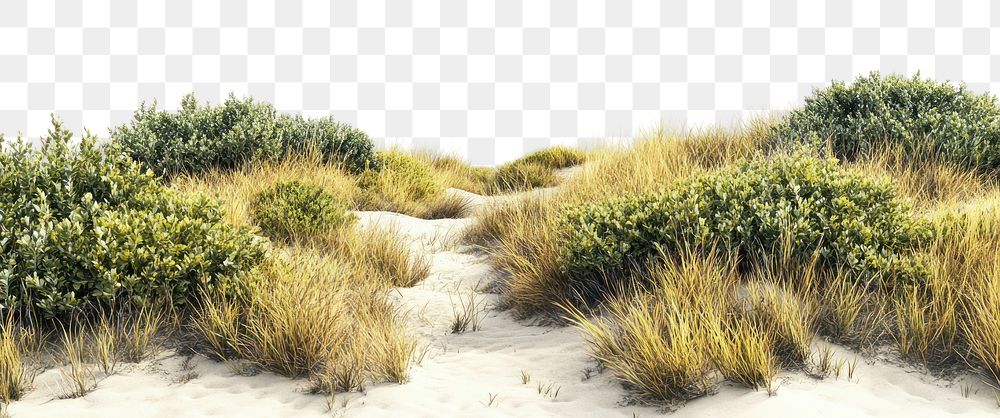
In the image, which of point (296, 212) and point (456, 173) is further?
point (456, 173)

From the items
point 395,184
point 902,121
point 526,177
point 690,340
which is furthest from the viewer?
point 526,177

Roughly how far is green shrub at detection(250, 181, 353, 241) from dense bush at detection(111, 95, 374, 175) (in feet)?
7.91

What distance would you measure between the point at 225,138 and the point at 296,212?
3.36 meters

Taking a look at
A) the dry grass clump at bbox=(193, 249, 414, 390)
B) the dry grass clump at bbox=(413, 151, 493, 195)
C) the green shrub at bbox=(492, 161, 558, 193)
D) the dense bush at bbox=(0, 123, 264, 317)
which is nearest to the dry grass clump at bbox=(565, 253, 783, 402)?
the dry grass clump at bbox=(193, 249, 414, 390)

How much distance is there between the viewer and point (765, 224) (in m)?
5.39

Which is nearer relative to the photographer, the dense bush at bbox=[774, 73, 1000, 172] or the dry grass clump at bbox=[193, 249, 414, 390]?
the dry grass clump at bbox=[193, 249, 414, 390]

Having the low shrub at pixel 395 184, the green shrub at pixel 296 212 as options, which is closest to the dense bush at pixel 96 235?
the green shrub at pixel 296 212

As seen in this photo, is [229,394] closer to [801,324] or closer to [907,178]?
[801,324]

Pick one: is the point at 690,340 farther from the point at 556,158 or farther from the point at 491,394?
the point at 556,158

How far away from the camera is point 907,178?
7.86 metres

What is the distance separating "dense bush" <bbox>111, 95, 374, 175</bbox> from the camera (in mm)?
10305

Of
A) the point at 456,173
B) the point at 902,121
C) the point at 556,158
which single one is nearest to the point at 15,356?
the point at 902,121

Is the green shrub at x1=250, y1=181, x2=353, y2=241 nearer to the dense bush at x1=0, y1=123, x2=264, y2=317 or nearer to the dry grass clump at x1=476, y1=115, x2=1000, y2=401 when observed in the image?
the dense bush at x1=0, y1=123, x2=264, y2=317

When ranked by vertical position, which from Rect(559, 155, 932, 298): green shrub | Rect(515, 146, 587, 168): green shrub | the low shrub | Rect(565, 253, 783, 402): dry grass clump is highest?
Rect(515, 146, 587, 168): green shrub
